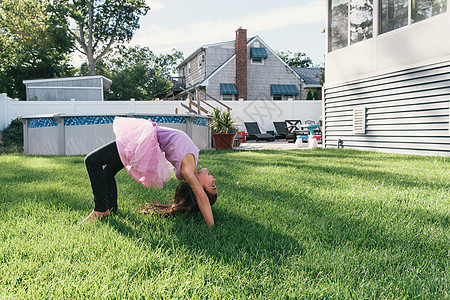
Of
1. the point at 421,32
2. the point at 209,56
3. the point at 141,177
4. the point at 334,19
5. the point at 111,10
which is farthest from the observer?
the point at 111,10

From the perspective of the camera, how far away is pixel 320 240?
204cm

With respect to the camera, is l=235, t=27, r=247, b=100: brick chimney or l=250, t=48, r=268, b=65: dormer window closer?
l=235, t=27, r=247, b=100: brick chimney

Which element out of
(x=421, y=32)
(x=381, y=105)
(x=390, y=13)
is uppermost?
(x=390, y=13)

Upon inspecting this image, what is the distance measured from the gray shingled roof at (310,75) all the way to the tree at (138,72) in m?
15.2

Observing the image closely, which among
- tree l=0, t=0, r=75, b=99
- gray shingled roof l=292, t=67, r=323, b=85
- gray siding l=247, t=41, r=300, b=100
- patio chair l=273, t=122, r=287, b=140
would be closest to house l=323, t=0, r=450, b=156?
patio chair l=273, t=122, r=287, b=140

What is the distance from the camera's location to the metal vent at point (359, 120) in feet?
29.8

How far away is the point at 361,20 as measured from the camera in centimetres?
901

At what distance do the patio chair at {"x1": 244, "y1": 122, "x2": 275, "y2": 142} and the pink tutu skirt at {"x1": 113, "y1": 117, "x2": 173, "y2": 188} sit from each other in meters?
14.3

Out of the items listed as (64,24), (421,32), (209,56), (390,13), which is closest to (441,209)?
(421,32)

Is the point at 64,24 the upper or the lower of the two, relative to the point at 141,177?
upper

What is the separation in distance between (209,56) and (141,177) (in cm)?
2225

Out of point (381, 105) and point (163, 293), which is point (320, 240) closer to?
point (163, 293)

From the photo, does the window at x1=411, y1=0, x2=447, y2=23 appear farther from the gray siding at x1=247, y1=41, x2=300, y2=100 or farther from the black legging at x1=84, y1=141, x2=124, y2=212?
the gray siding at x1=247, y1=41, x2=300, y2=100

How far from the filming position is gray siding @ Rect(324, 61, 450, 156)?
706 cm
